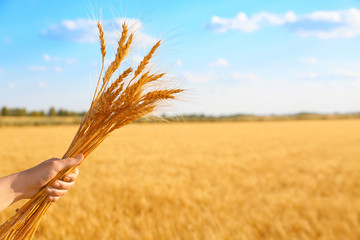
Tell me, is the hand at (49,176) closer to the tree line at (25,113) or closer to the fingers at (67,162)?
the fingers at (67,162)

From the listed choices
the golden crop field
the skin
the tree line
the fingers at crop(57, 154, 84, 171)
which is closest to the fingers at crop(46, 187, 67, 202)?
the skin

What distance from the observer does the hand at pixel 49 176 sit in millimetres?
1532

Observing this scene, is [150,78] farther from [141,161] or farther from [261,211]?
[141,161]

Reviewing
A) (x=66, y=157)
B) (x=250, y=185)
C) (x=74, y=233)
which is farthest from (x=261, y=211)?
(x=66, y=157)

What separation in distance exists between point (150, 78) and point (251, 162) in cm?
1044

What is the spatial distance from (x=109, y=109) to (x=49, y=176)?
0.46m

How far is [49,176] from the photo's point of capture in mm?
1557

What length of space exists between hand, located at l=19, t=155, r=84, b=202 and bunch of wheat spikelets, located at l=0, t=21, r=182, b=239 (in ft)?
0.11

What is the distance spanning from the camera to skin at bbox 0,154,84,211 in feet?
5.04

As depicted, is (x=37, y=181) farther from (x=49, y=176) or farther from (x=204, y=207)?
(x=204, y=207)

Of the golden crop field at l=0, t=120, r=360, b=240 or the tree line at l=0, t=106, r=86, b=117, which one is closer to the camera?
the golden crop field at l=0, t=120, r=360, b=240

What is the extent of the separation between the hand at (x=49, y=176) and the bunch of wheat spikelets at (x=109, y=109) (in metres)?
0.03

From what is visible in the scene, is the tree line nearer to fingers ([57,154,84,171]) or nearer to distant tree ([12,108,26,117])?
distant tree ([12,108,26,117])

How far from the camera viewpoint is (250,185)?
24.4 ft
